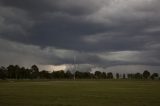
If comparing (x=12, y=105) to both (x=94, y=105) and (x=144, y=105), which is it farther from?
(x=144, y=105)

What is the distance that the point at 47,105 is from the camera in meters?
28.9

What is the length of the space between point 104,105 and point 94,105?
0.95m

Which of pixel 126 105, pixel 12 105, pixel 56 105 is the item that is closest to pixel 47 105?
pixel 56 105

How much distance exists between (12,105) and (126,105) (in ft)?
35.2

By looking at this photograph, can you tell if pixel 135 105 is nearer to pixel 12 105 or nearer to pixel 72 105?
pixel 72 105

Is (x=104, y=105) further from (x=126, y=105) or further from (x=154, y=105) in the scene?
(x=154, y=105)

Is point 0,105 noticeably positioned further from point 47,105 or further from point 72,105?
point 72,105

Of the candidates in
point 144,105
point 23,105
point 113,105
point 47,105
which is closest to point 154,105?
point 144,105

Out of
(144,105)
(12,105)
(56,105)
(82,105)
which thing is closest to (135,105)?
(144,105)

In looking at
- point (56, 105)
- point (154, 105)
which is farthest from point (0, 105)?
point (154, 105)

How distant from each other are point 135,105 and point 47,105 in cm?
835

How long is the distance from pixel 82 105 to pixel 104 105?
6.85ft

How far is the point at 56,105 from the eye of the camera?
94.8 feet

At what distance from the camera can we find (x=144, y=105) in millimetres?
28828
